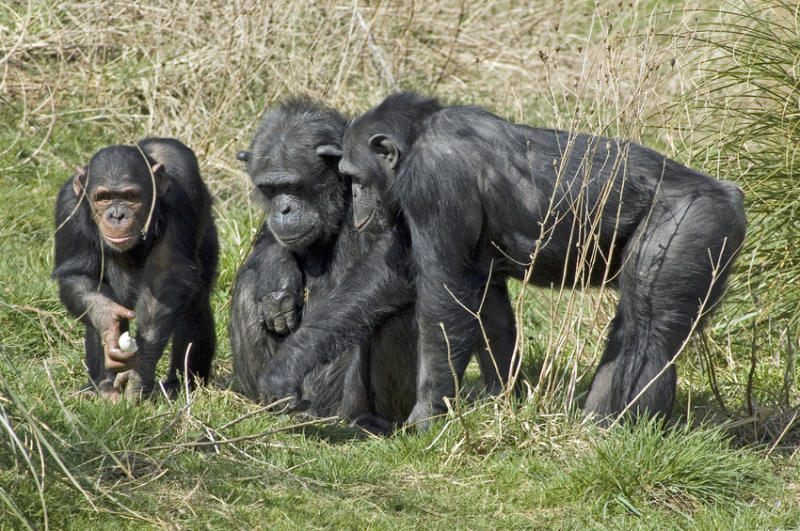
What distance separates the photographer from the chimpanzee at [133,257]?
5.56 meters

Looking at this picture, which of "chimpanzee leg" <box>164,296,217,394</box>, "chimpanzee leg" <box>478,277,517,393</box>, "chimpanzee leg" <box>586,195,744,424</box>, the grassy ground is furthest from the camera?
"chimpanzee leg" <box>164,296,217,394</box>

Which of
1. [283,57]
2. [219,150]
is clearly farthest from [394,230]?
[283,57]

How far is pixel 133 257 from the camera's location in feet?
19.4

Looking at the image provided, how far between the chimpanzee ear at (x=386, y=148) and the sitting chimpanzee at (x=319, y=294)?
13.8 inches

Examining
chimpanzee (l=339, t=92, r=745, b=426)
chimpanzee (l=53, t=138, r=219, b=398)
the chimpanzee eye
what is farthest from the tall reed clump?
chimpanzee (l=53, t=138, r=219, b=398)

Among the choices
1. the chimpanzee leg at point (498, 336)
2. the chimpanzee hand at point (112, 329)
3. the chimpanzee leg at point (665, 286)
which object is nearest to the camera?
the chimpanzee leg at point (665, 286)

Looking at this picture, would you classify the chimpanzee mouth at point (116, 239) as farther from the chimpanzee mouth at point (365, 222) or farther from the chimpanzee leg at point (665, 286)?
the chimpanzee leg at point (665, 286)

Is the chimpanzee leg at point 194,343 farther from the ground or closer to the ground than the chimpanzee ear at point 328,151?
closer to the ground

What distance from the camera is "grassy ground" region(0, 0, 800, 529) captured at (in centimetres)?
433

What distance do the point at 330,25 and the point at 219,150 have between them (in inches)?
76.9

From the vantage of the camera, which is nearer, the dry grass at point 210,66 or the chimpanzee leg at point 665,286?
the chimpanzee leg at point 665,286

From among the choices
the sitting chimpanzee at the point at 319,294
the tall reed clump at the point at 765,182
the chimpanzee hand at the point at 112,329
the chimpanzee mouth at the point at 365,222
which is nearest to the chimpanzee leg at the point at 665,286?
the sitting chimpanzee at the point at 319,294

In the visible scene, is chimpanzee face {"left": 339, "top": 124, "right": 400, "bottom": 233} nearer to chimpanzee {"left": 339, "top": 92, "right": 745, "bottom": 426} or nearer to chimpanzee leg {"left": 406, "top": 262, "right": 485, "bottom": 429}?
chimpanzee {"left": 339, "top": 92, "right": 745, "bottom": 426}

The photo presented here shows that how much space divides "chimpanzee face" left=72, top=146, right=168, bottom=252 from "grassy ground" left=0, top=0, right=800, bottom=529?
0.49 meters
